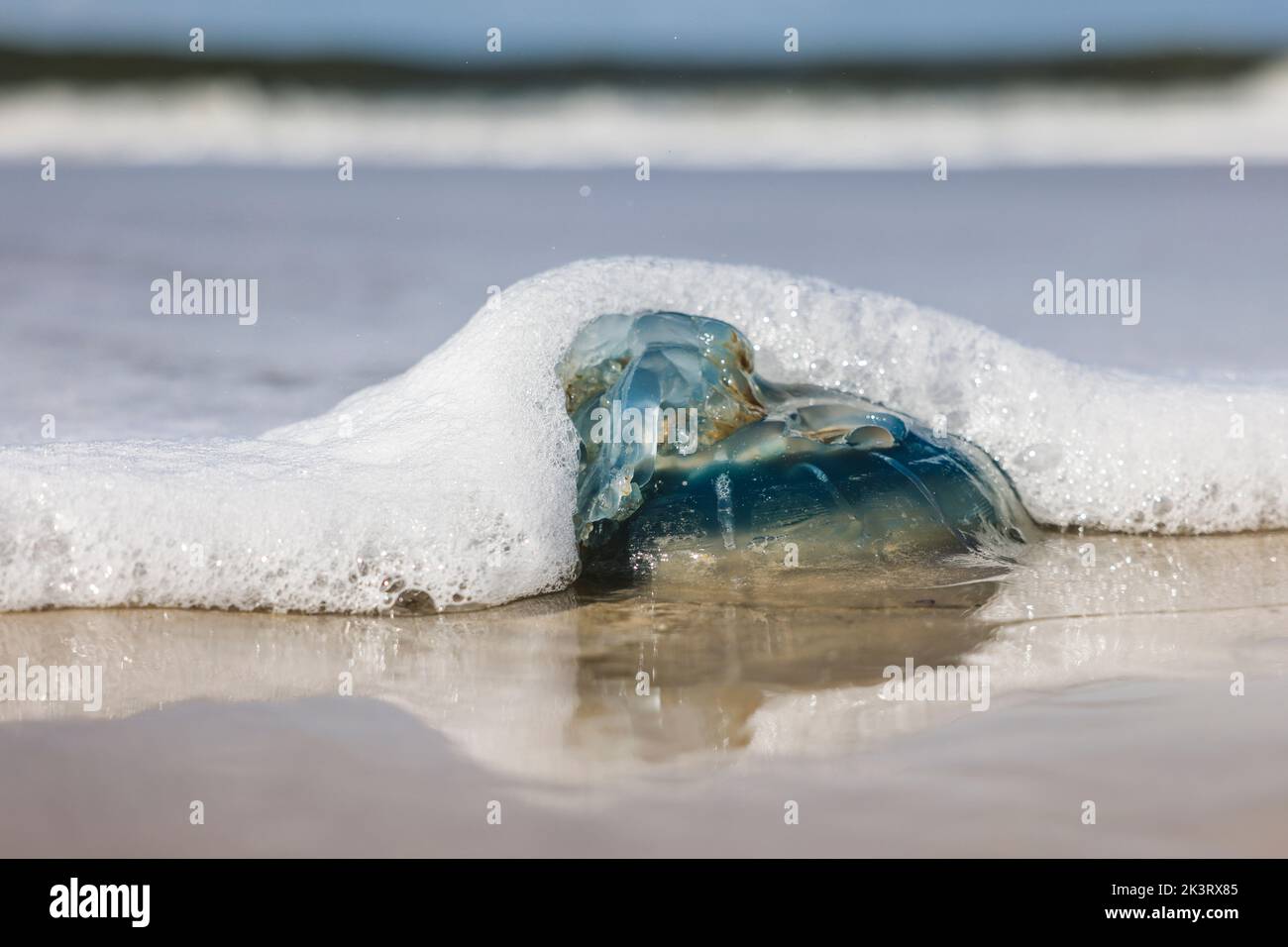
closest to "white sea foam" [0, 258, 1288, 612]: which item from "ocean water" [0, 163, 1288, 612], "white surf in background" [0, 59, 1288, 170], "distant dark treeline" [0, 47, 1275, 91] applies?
"ocean water" [0, 163, 1288, 612]

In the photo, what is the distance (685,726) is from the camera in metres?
1.80

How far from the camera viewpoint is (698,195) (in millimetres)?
8055

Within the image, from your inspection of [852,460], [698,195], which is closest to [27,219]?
[698,195]

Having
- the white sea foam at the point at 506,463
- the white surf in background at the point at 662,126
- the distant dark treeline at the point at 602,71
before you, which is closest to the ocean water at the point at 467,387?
the white sea foam at the point at 506,463

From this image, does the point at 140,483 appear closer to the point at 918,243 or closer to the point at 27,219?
the point at 918,243

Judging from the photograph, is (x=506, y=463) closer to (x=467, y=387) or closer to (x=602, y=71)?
(x=467, y=387)

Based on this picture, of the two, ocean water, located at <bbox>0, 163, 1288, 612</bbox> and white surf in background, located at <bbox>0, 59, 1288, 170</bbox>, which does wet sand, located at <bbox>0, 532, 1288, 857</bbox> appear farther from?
white surf in background, located at <bbox>0, 59, 1288, 170</bbox>

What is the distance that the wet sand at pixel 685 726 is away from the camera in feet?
4.96

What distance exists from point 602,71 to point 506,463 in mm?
10705

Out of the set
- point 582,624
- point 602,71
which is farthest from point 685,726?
point 602,71

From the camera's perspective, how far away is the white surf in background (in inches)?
401

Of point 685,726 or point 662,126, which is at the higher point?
point 662,126

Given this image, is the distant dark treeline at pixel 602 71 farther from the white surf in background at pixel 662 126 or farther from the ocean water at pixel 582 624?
the ocean water at pixel 582 624

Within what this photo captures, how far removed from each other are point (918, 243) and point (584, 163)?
14.2 feet
